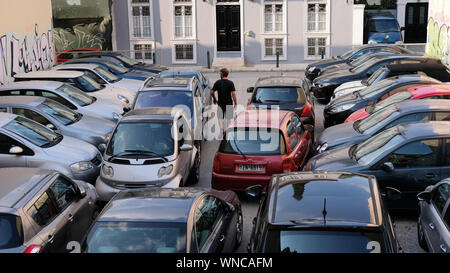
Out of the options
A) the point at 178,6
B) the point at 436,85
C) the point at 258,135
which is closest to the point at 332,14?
the point at 178,6

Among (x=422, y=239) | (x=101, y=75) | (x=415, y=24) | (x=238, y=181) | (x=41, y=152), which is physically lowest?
(x=422, y=239)

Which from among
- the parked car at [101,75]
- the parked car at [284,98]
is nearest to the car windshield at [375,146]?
the parked car at [284,98]

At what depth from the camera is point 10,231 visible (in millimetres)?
7055

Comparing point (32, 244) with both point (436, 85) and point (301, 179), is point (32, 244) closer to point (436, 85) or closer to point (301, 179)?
point (301, 179)

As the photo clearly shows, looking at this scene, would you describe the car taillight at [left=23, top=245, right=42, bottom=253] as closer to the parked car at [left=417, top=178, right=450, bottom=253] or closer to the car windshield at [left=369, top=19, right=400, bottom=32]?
the parked car at [left=417, top=178, right=450, bottom=253]

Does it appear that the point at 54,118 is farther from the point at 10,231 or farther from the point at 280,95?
the point at 10,231

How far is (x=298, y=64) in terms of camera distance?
1256 inches

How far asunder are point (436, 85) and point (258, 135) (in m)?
5.45

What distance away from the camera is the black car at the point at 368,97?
15102mm

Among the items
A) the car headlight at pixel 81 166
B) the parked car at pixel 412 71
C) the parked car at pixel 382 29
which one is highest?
the parked car at pixel 382 29

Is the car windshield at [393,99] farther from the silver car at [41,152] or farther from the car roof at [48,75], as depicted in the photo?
the car roof at [48,75]

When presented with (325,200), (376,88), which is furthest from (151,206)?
(376,88)

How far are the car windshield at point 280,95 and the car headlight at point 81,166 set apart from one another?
4749 millimetres

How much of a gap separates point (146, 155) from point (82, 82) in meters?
7.71
